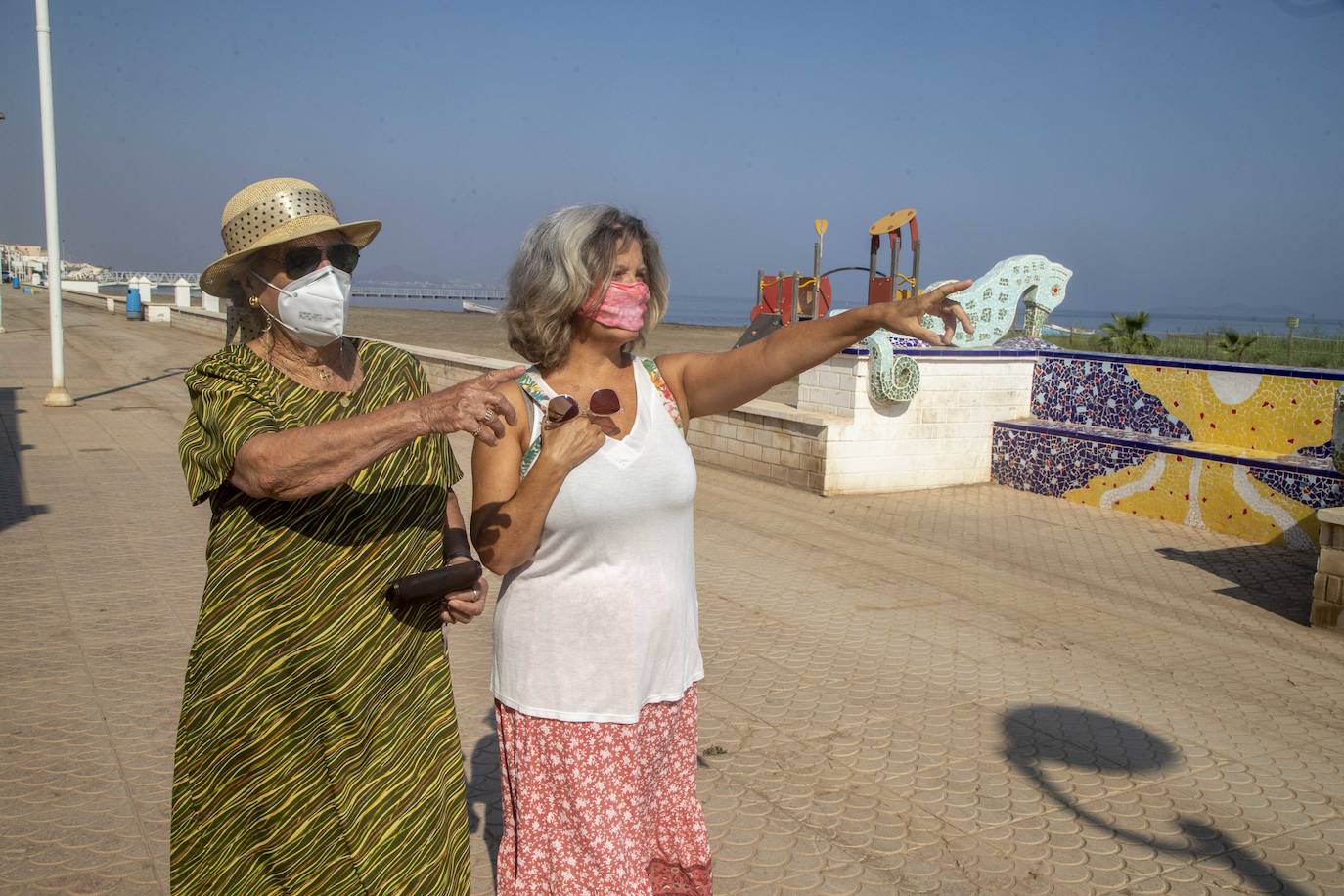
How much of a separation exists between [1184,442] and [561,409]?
8955 mm

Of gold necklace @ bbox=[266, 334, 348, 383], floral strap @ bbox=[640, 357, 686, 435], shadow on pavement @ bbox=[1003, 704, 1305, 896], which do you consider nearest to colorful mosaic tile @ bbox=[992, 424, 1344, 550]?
shadow on pavement @ bbox=[1003, 704, 1305, 896]

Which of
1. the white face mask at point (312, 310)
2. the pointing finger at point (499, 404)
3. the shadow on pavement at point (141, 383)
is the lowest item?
the shadow on pavement at point (141, 383)

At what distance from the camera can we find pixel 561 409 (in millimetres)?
2227

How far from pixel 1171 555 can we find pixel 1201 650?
248cm

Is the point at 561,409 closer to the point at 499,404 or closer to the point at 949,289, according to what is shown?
the point at 499,404

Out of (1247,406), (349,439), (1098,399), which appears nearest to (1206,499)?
(1247,406)

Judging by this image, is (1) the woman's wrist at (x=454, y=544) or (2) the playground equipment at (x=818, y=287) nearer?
(1) the woman's wrist at (x=454, y=544)

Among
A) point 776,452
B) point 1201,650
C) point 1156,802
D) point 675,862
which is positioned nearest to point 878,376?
point 776,452

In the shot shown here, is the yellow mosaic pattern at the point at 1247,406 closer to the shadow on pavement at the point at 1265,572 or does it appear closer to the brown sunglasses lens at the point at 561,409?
the shadow on pavement at the point at 1265,572

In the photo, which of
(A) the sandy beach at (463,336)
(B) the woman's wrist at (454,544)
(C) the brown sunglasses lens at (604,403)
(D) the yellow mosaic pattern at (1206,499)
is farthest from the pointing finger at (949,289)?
(A) the sandy beach at (463,336)

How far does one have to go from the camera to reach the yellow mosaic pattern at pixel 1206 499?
8508mm

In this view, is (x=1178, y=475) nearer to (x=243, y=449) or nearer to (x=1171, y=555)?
(x=1171, y=555)

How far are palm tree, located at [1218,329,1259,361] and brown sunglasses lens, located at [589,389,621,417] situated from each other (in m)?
19.9

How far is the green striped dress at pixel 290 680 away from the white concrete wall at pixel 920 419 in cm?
819
